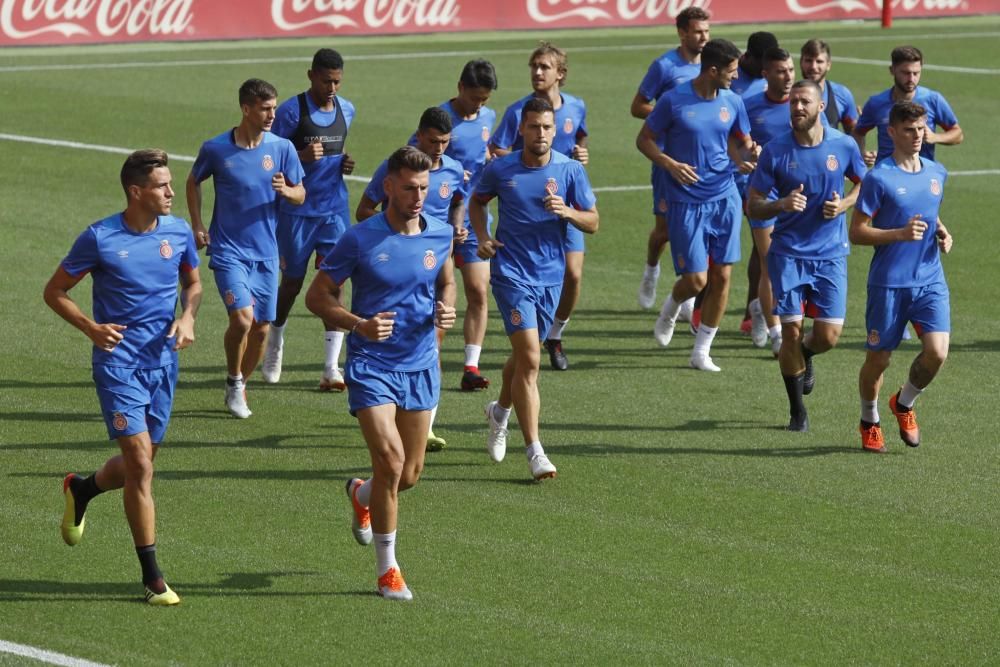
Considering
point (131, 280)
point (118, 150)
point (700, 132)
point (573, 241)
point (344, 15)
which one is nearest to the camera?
point (131, 280)

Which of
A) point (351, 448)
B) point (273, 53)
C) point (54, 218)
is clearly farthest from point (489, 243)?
point (273, 53)

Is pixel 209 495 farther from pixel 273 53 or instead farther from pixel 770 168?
pixel 273 53

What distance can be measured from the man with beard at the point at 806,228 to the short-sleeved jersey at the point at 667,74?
13.4ft

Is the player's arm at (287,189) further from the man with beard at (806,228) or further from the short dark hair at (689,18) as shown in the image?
the short dark hair at (689,18)

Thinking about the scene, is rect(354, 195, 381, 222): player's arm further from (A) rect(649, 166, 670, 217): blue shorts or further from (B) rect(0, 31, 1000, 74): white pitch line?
(B) rect(0, 31, 1000, 74): white pitch line

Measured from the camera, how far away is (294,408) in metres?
13.7

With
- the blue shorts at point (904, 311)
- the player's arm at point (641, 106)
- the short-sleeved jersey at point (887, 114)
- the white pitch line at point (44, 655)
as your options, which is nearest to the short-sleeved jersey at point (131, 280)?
the white pitch line at point (44, 655)

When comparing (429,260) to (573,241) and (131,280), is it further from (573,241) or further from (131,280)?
(573,241)

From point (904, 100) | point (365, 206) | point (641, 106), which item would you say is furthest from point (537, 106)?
point (641, 106)

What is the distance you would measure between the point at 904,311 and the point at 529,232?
2.60m

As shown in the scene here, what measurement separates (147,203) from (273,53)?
2499 centimetres

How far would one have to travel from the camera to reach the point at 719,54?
48.9ft

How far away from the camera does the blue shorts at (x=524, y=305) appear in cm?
1205

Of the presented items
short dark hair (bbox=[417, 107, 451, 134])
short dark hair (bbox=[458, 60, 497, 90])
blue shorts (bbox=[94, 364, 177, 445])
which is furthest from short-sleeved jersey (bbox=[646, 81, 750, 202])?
blue shorts (bbox=[94, 364, 177, 445])
